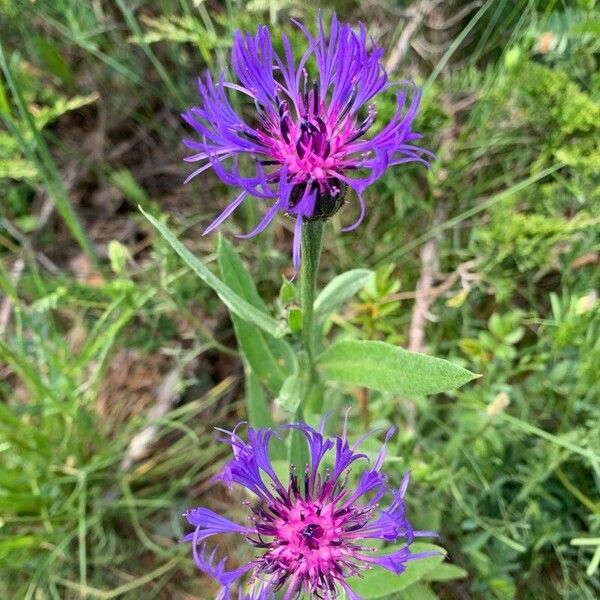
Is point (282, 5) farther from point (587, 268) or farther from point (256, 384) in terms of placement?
point (587, 268)

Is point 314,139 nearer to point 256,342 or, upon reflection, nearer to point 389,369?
point 389,369

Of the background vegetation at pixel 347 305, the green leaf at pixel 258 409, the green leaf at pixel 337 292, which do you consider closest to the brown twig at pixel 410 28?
the background vegetation at pixel 347 305

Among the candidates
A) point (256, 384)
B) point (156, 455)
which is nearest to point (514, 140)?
point (256, 384)

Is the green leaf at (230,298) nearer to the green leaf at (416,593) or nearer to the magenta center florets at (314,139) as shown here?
the magenta center florets at (314,139)

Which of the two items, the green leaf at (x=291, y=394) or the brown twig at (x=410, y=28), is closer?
the green leaf at (x=291, y=394)

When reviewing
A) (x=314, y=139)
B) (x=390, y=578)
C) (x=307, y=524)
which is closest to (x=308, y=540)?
(x=307, y=524)

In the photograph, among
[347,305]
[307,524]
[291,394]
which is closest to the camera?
[307,524]
